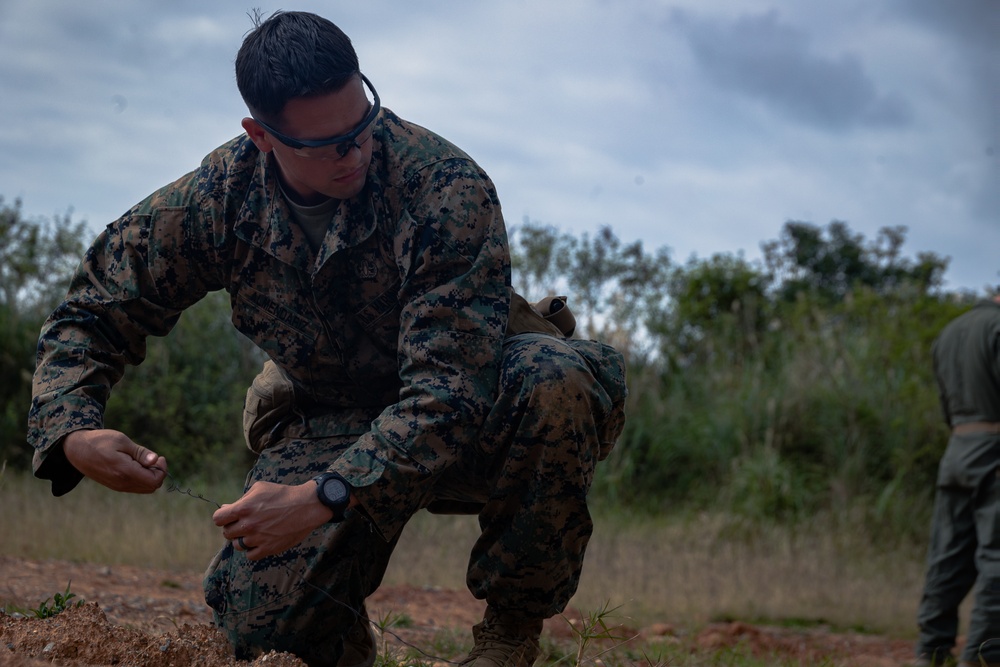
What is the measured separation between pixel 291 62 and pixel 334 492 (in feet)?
3.75

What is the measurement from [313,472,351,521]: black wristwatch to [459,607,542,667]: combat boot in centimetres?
71

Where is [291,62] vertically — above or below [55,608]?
above

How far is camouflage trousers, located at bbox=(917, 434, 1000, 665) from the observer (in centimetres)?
515

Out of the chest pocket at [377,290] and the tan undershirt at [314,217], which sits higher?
the tan undershirt at [314,217]

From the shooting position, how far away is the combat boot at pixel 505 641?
8.96 feet

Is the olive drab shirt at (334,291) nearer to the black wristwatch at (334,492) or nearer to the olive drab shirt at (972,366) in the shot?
the black wristwatch at (334,492)

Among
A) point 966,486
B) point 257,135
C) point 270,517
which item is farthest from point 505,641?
point 966,486

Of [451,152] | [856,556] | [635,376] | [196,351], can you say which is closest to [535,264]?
[635,376]

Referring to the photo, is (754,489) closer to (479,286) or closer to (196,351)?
(196,351)

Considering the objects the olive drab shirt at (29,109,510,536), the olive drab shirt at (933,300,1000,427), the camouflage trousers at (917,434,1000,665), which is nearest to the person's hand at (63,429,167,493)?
the olive drab shirt at (29,109,510,536)

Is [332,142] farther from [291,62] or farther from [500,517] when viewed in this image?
[500,517]

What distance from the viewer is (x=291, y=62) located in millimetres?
2650

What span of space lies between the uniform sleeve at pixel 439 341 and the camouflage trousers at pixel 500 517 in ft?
0.37

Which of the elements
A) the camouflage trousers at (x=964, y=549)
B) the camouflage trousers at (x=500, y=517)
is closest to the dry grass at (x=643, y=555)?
the camouflage trousers at (x=964, y=549)
